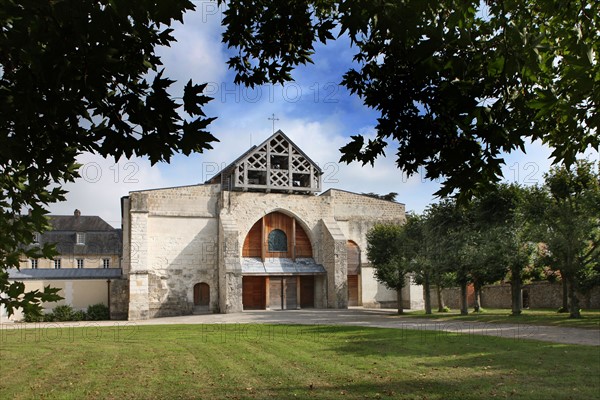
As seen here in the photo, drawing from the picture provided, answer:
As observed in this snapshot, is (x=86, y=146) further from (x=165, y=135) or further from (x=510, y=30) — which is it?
(x=510, y=30)

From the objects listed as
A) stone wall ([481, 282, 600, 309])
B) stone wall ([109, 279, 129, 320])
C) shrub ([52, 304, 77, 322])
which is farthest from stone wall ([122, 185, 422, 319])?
stone wall ([481, 282, 600, 309])

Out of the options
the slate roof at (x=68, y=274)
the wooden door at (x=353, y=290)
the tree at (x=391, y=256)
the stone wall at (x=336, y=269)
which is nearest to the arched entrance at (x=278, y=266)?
the stone wall at (x=336, y=269)

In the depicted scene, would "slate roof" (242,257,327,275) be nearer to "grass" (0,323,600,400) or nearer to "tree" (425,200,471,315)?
"tree" (425,200,471,315)

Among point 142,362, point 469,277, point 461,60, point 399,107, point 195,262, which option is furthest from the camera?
point 195,262

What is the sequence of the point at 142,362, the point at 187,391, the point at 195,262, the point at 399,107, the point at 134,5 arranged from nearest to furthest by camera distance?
the point at 134,5 → the point at 399,107 → the point at 187,391 → the point at 142,362 → the point at 195,262

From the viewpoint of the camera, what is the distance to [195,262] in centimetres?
3331

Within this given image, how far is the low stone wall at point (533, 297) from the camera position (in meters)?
29.4

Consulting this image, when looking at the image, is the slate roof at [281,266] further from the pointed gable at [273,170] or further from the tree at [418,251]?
the tree at [418,251]

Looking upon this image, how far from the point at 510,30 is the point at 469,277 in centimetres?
2420

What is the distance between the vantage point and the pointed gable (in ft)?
115

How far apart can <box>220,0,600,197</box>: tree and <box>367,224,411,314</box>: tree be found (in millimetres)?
23555

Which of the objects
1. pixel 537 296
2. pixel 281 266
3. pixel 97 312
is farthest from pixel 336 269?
pixel 97 312

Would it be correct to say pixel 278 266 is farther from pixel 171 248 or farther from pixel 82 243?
pixel 82 243

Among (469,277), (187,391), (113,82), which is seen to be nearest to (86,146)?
(113,82)
